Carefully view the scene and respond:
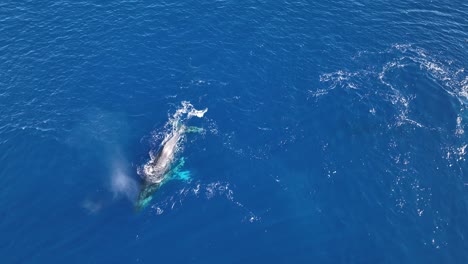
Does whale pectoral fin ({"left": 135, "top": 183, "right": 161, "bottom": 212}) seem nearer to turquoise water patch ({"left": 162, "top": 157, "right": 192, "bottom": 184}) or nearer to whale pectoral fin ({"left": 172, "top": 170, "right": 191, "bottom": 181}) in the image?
turquoise water patch ({"left": 162, "top": 157, "right": 192, "bottom": 184})

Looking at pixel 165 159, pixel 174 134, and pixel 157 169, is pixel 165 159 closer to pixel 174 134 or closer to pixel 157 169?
pixel 157 169

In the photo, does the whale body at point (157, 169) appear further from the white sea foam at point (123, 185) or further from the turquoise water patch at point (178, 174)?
the white sea foam at point (123, 185)

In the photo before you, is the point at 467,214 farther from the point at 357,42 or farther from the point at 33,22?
the point at 33,22

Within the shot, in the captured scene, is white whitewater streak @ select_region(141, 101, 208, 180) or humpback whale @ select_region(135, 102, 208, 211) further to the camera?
white whitewater streak @ select_region(141, 101, 208, 180)

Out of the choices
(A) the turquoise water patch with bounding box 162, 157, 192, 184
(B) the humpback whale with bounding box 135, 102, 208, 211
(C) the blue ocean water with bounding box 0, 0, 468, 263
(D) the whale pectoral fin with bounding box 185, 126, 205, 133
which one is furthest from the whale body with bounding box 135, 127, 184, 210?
(D) the whale pectoral fin with bounding box 185, 126, 205, 133

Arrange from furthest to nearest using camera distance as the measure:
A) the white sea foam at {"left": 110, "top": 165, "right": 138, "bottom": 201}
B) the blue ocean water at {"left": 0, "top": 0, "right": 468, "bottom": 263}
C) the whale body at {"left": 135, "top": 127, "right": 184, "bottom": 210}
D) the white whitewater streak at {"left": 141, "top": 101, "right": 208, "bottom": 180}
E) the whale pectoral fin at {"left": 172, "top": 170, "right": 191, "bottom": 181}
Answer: the white whitewater streak at {"left": 141, "top": 101, "right": 208, "bottom": 180} → the whale pectoral fin at {"left": 172, "top": 170, "right": 191, "bottom": 181} → the white sea foam at {"left": 110, "top": 165, "right": 138, "bottom": 201} → the whale body at {"left": 135, "top": 127, "right": 184, "bottom": 210} → the blue ocean water at {"left": 0, "top": 0, "right": 468, "bottom": 263}

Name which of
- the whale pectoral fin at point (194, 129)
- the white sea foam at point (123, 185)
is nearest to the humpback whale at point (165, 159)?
the whale pectoral fin at point (194, 129)
